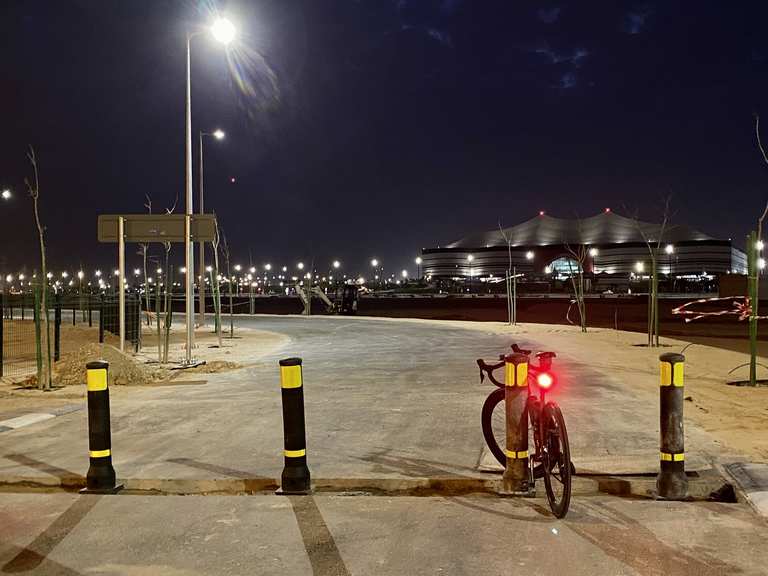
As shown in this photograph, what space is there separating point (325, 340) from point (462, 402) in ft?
49.5

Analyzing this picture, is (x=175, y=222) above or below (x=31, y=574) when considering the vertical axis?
above

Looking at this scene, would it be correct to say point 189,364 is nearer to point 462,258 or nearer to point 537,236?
point 462,258

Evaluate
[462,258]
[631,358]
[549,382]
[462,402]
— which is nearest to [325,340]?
[631,358]

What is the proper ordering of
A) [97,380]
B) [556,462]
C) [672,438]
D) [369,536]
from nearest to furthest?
[369,536], [556,462], [672,438], [97,380]

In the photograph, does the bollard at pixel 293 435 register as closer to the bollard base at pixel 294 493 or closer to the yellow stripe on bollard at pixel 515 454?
the bollard base at pixel 294 493

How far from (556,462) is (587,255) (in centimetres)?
11785

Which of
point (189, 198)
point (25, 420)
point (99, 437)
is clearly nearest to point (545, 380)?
point (99, 437)

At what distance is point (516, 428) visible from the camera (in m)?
6.28

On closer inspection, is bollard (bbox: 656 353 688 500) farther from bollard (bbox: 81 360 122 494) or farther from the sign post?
the sign post

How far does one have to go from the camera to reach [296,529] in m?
5.47

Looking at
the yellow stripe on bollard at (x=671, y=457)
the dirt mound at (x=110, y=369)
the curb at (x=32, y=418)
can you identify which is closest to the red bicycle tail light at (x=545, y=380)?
the yellow stripe on bollard at (x=671, y=457)

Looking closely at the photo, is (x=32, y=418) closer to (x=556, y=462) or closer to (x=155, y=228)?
(x=155, y=228)

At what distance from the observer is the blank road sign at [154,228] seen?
1623 centimetres

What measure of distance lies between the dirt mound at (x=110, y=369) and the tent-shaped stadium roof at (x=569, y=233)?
138895 millimetres
